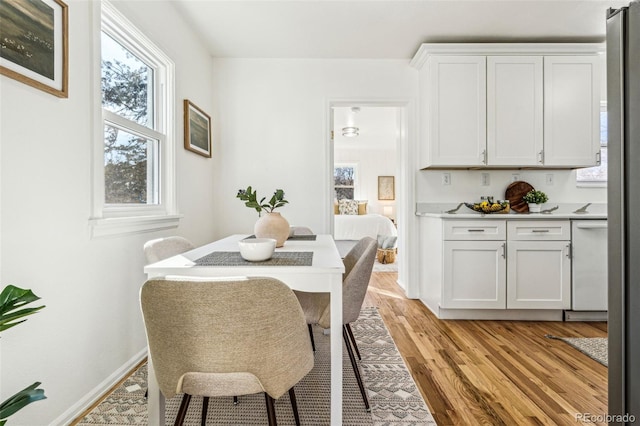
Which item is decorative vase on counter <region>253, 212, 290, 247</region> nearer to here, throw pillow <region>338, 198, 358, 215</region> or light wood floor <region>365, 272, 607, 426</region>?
light wood floor <region>365, 272, 607, 426</region>

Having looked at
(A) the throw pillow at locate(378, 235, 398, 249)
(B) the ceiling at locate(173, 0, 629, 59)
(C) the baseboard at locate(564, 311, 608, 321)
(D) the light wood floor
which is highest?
(B) the ceiling at locate(173, 0, 629, 59)

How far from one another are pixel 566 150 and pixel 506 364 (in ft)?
6.93

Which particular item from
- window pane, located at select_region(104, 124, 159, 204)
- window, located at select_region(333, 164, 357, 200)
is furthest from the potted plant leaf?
window, located at select_region(333, 164, 357, 200)

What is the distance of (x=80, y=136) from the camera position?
5.11 feet

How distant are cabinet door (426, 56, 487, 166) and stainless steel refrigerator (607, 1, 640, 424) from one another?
7.12 ft

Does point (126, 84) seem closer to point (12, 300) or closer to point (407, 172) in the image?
point (12, 300)

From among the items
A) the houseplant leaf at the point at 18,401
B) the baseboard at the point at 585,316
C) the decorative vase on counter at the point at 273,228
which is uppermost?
the decorative vase on counter at the point at 273,228

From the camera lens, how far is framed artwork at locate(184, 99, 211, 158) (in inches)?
107

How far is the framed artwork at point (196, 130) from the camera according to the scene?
107 inches

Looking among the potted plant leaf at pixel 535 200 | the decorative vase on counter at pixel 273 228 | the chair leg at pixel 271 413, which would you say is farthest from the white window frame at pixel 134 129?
the potted plant leaf at pixel 535 200

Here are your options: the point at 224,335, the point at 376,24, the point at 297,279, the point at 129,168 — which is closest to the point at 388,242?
the point at 376,24

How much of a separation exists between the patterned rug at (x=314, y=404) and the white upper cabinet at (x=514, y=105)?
6.55ft

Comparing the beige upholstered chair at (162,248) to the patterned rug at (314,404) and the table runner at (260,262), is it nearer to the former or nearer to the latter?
the table runner at (260,262)

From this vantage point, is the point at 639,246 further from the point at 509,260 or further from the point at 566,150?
the point at 566,150
